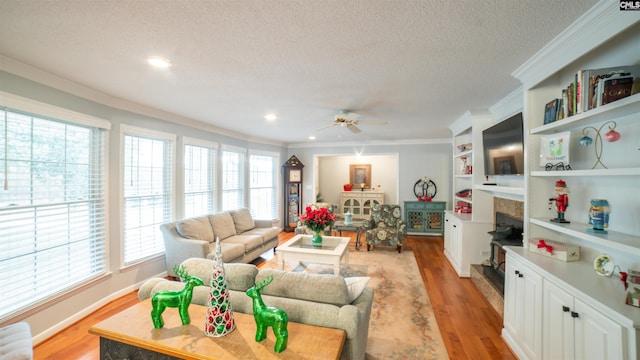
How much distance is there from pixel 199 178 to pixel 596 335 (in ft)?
16.1

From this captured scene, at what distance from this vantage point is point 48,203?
2.37 meters

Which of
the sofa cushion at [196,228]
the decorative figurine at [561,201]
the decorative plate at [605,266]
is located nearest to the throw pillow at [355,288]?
the decorative plate at [605,266]

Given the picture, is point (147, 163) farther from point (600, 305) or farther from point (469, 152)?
point (469, 152)

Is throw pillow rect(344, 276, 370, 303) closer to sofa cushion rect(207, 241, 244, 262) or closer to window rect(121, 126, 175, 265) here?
sofa cushion rect(207, 241, 244, 262)

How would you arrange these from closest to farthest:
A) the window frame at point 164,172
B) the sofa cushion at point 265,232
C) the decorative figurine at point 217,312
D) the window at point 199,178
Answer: the decorative figurine at point 217,312
the window frame at point 164,172
the window at point 199,178
the sofa cushion at point 265,232

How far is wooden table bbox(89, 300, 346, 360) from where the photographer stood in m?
1.16

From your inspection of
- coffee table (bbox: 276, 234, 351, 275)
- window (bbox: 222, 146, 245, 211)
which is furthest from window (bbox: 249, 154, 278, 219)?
coffee table (bbox: 276, 234, 351, 275)

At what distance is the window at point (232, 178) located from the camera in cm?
506

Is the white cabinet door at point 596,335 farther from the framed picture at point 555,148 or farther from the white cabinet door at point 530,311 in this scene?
the framed picture at point 555,148

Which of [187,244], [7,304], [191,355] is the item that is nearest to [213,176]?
[187,244]

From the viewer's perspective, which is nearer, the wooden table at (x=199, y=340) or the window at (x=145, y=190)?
the wooden table at (x=199, y=340)

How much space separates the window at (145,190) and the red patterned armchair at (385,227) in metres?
3.64

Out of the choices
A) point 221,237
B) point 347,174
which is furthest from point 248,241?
point 347,174

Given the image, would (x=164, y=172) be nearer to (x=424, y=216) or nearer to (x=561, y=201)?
(x=561, y=201)
